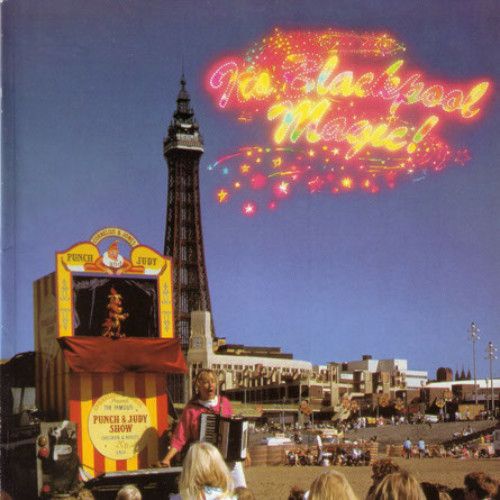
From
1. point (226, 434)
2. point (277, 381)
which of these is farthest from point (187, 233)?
Result: point (226, 434)

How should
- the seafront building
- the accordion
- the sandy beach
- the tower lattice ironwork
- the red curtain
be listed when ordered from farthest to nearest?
the tower lattice ironwork < the seafront building < the sandy beach < the red curtain < the accordion

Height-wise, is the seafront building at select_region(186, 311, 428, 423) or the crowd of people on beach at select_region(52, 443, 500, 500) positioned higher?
the crowd of people on beach at select_region(52, 443, 500, 500)

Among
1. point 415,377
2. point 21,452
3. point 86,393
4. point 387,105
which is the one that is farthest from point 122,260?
point 415,377

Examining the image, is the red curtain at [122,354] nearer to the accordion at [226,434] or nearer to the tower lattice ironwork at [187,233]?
the accordion at [226,434]

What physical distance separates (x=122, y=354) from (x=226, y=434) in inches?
184

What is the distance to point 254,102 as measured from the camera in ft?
39.9

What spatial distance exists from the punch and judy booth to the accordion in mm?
4323

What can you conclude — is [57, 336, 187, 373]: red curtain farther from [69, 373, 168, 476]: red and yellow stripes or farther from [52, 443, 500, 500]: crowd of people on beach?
[52, 443, 500, 500]: crowd of people on beach

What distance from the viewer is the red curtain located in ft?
33.2

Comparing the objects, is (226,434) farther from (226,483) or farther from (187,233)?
(187,233)

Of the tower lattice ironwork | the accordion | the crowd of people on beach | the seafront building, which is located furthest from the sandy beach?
the tower lattice ironwork

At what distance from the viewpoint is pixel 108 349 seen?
10414 mm

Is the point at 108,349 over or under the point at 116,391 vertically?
over

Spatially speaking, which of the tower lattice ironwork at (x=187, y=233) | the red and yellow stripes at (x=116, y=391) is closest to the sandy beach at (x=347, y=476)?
the red and yellow stripes at (x=116, y=391)
